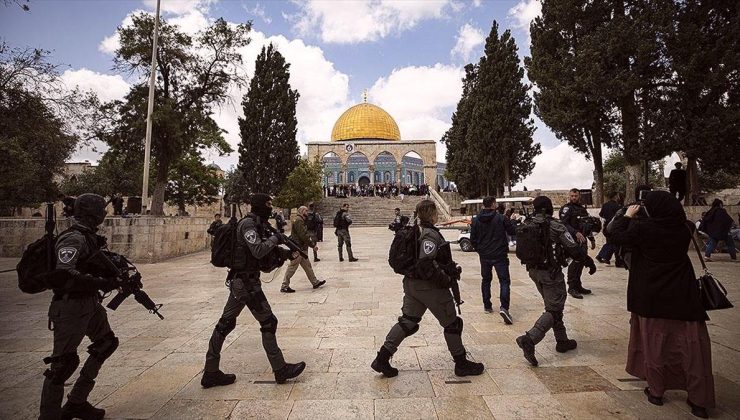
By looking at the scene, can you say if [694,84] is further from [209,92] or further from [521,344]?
[209,92]

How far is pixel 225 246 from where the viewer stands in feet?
11.6

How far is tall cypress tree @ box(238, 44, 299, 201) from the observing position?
2880cm

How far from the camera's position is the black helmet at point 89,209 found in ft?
10.0

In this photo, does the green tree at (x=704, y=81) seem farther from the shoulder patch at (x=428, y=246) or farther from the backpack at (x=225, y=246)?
the backpack at (x=225, y=246)

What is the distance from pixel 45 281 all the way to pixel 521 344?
13.7ft

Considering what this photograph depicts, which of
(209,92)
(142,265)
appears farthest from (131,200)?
(209,92)

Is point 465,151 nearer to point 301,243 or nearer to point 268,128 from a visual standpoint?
point 268,128

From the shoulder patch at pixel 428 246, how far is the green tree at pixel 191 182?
29.3 meters

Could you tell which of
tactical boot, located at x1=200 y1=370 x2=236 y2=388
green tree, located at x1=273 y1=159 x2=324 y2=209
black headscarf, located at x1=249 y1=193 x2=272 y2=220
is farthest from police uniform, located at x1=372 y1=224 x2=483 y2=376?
green tree, located at x1=273 y1=159 x2=324 y2=209

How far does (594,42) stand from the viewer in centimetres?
1488

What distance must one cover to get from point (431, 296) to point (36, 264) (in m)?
3.16

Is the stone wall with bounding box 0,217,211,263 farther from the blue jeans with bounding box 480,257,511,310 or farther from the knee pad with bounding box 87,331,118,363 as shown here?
the blue jeans with bounding box 480,257,511,310

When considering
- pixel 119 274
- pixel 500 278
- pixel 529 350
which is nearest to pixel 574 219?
pixel 500 278

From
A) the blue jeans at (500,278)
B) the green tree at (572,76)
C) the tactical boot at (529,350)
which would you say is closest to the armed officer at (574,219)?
the blue jeans at (500,278)
